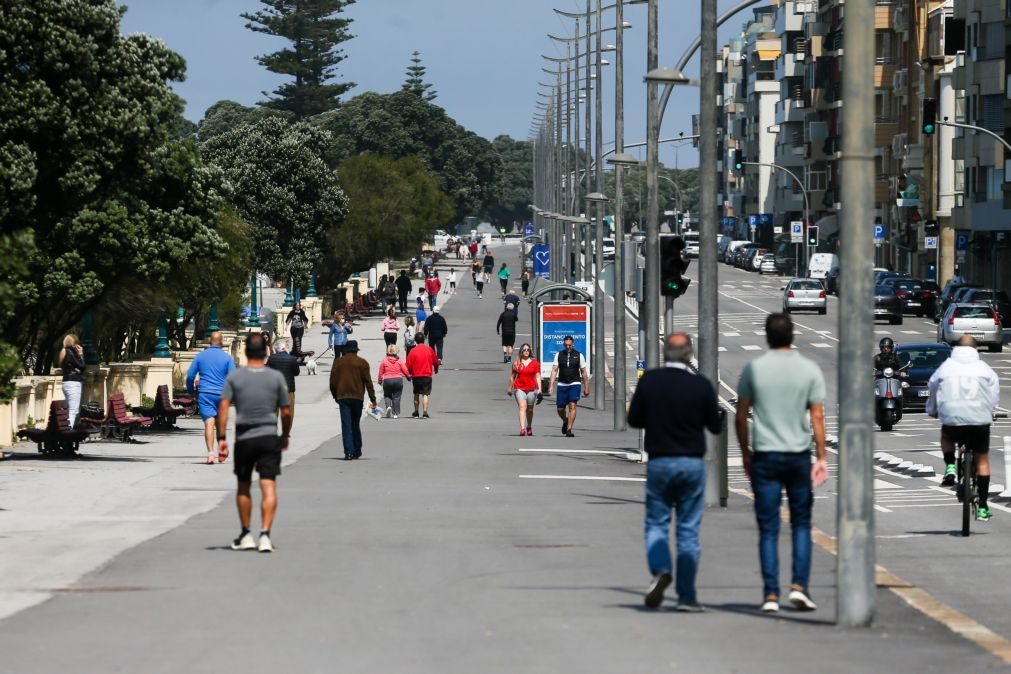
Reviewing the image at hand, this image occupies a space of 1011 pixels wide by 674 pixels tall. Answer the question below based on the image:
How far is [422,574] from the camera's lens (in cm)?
1323

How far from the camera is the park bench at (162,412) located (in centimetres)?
3181

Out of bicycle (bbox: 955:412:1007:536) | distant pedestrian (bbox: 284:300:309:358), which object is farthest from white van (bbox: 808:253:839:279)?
bicycle (bbox: 955:412:1007:536)

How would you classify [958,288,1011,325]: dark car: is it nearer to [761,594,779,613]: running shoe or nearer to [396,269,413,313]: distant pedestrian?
[396,269,413,313]: distant pedestrian

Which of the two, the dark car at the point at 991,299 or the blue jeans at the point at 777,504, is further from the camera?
the dark car at the point at 991,299

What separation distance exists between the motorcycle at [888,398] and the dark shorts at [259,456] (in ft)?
73.9

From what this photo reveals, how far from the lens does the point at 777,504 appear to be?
37.2 ft

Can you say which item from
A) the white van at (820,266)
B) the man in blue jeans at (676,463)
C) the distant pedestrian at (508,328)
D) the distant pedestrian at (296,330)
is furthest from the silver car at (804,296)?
the man in blue jeans at (676,463)

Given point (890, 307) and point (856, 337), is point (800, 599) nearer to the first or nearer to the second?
point (856, 337)

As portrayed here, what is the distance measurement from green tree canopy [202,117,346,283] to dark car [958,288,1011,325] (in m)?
23.6

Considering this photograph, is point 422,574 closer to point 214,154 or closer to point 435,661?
point 435,661

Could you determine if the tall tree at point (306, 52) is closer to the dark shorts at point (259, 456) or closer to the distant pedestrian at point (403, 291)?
the distant pedestrian at point (403, 291)

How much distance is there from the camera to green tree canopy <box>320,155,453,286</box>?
83812mm

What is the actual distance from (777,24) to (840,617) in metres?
143

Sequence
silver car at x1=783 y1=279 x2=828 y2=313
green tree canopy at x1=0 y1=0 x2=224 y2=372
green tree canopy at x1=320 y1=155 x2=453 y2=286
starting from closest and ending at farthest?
green tree canopy at x1=0 y1=0 x2=224 y2=372 → silver car at x1=783 y1=279 x2=828 y2=313 → green tree canopy at x1=320 y1=155 x2=453 y2=286
